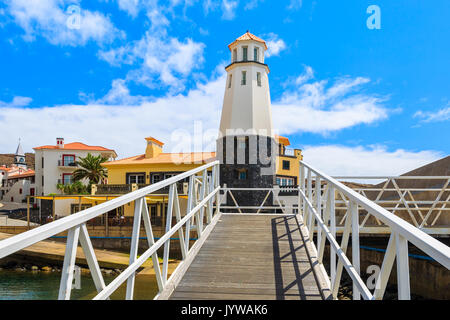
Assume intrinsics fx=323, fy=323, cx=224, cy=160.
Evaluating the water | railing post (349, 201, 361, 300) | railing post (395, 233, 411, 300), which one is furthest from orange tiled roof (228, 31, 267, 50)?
railing post (395, 233, 411, 300)

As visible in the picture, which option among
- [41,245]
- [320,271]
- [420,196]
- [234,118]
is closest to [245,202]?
[234,118]

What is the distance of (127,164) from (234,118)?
12.3m

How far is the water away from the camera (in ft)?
45.1

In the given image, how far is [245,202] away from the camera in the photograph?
75.8 feet

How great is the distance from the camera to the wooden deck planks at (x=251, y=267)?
11.3 ft

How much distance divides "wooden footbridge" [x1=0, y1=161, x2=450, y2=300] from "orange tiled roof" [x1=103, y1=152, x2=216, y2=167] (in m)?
23.0

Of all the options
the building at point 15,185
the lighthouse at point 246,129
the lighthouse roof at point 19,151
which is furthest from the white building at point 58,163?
the lighthouse roof at point 19,151

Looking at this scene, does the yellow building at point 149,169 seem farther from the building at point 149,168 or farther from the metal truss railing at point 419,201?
the metal truss railing at point 419,201

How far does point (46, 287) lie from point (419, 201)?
663 inches

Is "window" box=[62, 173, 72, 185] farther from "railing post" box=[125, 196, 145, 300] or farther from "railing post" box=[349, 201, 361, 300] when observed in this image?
"railing post" box=[349, 201, 361, 300]

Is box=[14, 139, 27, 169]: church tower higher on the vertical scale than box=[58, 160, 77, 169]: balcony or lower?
higher

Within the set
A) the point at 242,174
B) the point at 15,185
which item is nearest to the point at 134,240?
the point at 242,174

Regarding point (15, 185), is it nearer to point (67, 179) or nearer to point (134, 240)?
point (67, 179)

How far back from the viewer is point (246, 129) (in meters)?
23.5
